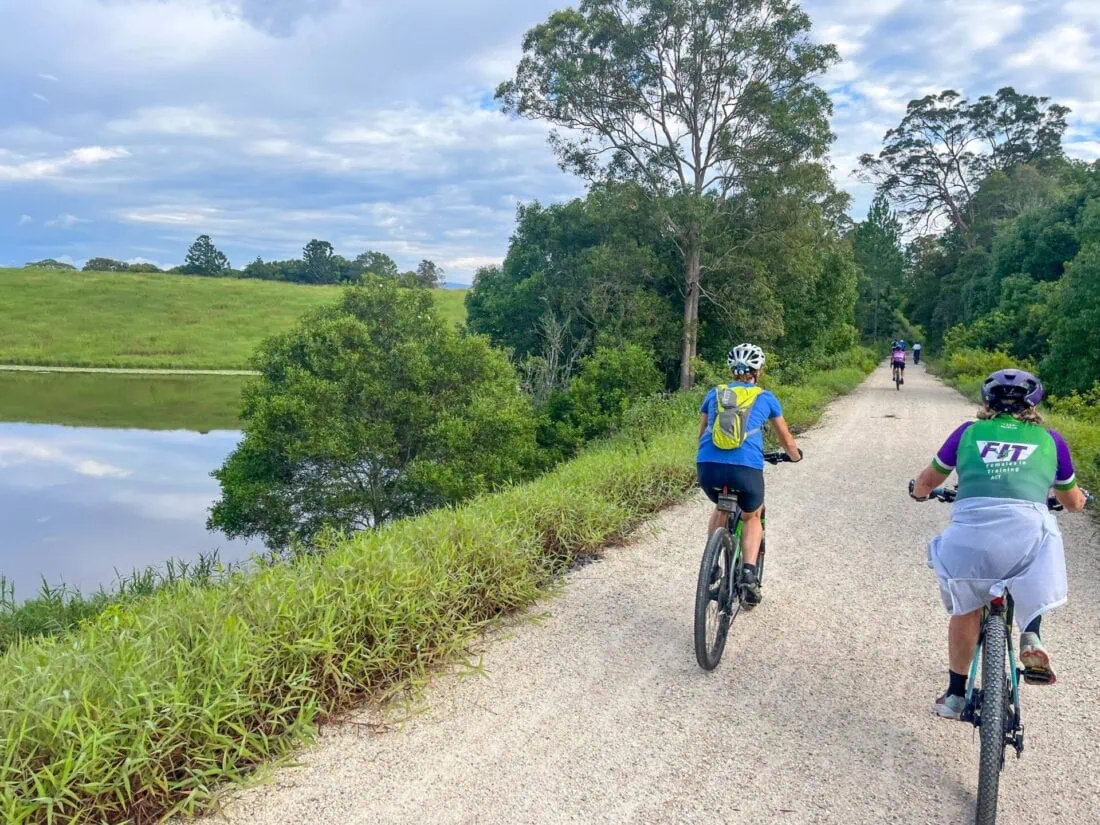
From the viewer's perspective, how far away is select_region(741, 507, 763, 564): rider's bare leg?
4.42 metres

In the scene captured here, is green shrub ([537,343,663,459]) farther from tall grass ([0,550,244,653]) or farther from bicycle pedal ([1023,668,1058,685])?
bicycle pedal ([1023,668,1058,685])

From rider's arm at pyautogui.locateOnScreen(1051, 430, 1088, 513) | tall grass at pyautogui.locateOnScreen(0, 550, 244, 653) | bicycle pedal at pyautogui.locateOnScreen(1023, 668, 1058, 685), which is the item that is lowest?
tall grass at pyautogui.locateOnScreen(0, 550, 244, 653)

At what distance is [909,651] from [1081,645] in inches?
44.4

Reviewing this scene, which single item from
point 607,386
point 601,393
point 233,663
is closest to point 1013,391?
point 233,663

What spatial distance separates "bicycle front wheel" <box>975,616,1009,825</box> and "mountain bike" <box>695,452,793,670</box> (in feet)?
4.50

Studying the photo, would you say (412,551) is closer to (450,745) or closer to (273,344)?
(450,745)

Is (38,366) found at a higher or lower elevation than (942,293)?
lower

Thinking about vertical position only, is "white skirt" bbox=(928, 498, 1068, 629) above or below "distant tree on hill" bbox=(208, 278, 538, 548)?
above

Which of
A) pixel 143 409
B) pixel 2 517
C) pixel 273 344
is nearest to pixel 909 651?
pixel 273 344

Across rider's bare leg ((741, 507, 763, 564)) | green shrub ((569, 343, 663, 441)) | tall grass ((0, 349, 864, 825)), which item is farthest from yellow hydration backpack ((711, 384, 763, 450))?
green shrub ((569, 343, 663, 441))

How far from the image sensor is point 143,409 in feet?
153

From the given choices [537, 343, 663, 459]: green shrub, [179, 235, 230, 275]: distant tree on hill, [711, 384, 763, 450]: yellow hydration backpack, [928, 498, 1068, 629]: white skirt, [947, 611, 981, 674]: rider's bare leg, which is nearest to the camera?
[928, 498, 1068, 629]: white skirt

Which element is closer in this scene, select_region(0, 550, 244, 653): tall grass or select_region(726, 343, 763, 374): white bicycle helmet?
select_region(726, 343, 763, 374): white bicycle helmet

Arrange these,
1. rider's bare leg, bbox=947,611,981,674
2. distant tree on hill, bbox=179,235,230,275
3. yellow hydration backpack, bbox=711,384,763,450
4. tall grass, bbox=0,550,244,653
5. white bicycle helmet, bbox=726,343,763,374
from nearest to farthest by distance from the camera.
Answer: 1. rider's bare leg, bbox=947,611,981,674
2. yellow hydration backpack, bbox=711,384,763,450
3. white bicycle helmet, bbox=726,343,763,374
4. tall grass, bbox=0,550,244,653
5. distant tree on hill, bbox=179,235,230,275
